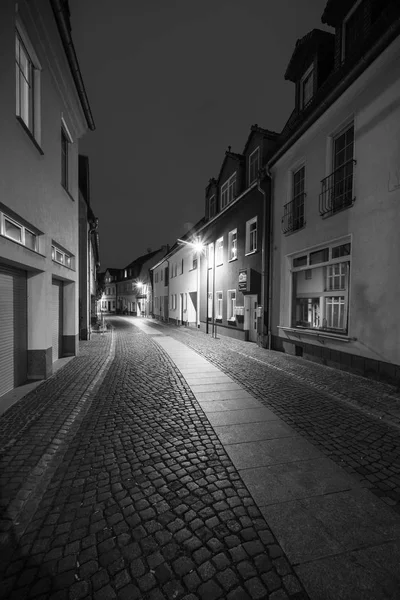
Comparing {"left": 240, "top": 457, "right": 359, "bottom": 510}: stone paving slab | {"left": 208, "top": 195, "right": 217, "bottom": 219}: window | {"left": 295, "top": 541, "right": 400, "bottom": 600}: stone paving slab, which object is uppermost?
{"left": 208, "top": 195, "right": 217, "bottom": 219}: window

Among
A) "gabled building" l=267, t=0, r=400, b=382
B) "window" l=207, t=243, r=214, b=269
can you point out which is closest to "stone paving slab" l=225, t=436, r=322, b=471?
"gabled building" l=267, t=0, r=400, b=382

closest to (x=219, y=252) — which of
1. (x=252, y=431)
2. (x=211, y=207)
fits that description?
(x=211, y=207)

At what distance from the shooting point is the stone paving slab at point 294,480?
9.32 feet

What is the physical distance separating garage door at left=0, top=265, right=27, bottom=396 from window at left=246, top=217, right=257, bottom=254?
32.9ft

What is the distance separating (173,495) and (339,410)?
143 inches

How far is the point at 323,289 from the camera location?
9.16m

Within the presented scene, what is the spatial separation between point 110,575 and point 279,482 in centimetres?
181

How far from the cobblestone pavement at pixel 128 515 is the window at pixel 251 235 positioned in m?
10.4

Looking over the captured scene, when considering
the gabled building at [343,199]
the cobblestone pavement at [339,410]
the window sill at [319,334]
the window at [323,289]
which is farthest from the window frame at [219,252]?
the cobblestone pavement at [339,410]

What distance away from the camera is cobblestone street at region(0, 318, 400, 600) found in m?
1.98

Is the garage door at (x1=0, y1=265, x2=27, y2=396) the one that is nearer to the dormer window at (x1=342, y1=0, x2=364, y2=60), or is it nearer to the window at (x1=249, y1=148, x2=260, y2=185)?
the dormer window at (x1=342, y1=0, x2=364, y2=60)

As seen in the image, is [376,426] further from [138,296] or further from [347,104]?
[138,296]

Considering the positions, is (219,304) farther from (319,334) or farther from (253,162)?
(319,334)

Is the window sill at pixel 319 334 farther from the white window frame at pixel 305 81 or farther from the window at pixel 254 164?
the white window frame at pixel 305 81
